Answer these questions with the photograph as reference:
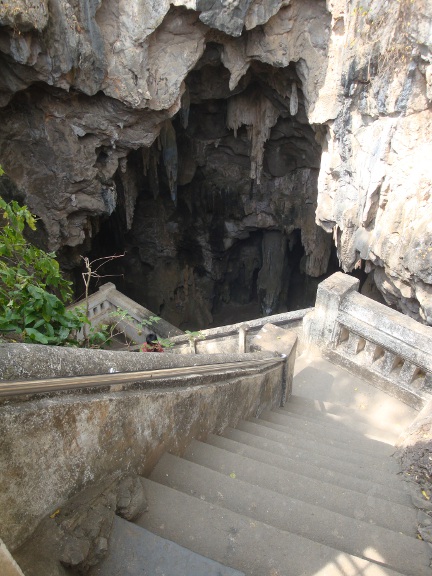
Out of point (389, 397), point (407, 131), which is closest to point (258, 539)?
point (389, 397)

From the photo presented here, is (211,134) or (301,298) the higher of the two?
(211,134)

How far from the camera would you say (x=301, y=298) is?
17438 millimetres

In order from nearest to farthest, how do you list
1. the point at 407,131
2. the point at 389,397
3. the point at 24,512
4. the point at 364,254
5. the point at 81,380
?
the point at 24,512 → the point at 81,380 → the point at 389,397 → the point at 407,131 → the point at 364,254

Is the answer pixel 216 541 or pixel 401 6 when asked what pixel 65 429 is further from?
pixel 401 6

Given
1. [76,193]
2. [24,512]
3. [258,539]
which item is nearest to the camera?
[24,512]

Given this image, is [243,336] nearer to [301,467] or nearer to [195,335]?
[195,335]

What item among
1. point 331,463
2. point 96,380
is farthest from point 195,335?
point 96,380

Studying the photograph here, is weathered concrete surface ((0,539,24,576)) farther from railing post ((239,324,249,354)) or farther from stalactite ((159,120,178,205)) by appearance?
stalactite ((159,120,178,205))

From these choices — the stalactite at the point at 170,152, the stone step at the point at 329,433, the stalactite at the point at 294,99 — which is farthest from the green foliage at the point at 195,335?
the stalactite at the point at 170,152

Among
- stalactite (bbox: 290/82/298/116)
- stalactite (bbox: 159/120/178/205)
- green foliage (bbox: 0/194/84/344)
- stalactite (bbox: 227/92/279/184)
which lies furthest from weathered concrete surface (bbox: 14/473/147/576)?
stalactite (bbox: 159/120/178/205)

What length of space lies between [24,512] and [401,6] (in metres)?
9.62

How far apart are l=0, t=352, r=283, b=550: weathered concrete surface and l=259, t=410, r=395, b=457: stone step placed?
5.70 ft

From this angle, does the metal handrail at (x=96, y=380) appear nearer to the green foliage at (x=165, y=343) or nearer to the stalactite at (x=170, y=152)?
the green foliage at (x=165, y=343)

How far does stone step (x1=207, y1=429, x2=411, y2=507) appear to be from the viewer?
9.18ft
